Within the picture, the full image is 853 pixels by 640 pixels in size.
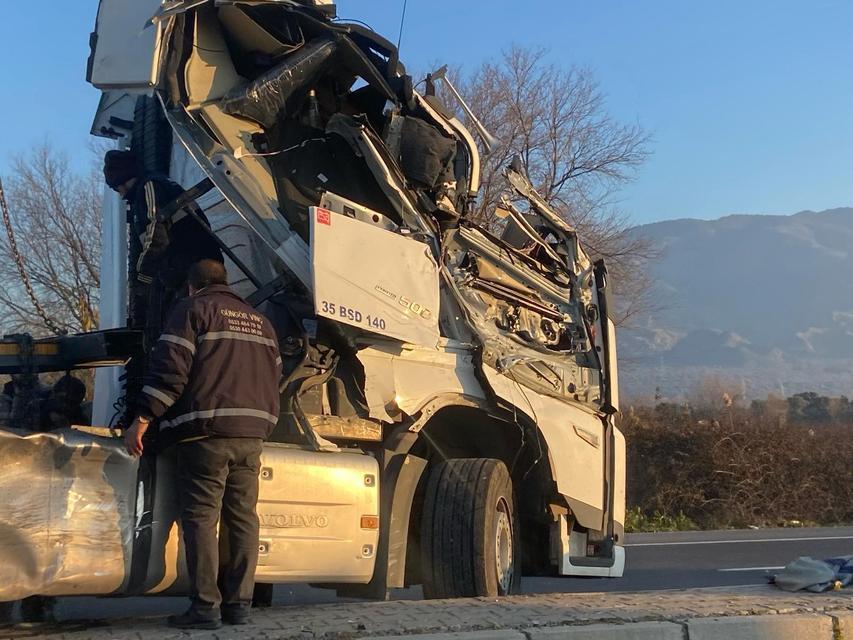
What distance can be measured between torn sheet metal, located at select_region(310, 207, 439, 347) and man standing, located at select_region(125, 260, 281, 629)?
558 mm

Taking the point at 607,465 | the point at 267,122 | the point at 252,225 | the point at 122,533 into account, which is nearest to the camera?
the point at 122,533

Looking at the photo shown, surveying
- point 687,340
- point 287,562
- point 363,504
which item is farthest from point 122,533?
point 687,340

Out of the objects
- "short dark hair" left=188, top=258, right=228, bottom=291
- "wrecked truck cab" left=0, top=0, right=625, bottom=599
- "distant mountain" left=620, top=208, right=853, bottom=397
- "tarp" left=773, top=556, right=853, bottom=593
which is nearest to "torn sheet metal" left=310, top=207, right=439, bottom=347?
"wrecked truck cab" left=0, top=0, right=625, bottom=599

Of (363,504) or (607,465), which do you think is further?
(607,465)

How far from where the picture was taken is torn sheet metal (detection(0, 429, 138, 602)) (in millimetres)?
3768

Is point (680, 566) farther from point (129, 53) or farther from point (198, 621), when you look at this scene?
point (129, 53)

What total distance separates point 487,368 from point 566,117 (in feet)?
57.1

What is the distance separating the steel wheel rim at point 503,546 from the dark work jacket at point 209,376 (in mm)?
1903

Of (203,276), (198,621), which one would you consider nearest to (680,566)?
(198,621)

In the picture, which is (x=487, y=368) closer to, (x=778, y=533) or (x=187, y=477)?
(x=187, y=477)

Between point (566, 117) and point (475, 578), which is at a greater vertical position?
point (566, 117)

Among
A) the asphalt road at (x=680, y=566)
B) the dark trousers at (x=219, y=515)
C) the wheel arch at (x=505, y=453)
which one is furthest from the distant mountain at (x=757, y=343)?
the dark trousers at (x=219, y=515)

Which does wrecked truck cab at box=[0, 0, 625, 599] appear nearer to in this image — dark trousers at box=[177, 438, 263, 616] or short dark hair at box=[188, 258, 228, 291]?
dark trousers at box=[177, 438, 263, 616]

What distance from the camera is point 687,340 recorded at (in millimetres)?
161250
